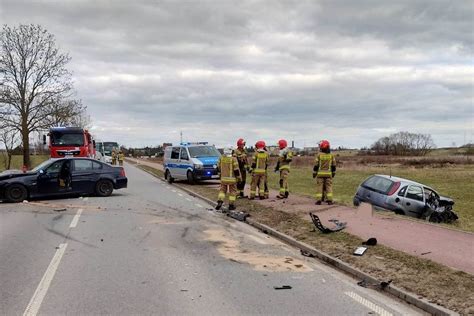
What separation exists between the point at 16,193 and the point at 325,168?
9.85 meters

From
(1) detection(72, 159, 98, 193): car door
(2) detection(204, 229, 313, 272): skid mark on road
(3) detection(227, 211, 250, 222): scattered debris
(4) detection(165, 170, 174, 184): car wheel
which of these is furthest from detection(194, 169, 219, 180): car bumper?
(2) detection(204, 229, 313, 272): skid mark on road

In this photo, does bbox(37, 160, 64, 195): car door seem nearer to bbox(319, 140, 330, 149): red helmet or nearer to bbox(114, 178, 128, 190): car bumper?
bbox(114, 178, 128, 190): car bumper

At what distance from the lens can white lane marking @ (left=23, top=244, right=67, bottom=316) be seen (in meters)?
5.16

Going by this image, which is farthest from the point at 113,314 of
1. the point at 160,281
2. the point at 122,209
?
the point at 122,209

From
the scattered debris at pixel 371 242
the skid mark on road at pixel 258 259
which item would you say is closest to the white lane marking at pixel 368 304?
the skid mark on road at pixel 258 259

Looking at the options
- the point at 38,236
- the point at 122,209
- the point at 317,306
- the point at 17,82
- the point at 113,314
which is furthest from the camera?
the point at 17,82

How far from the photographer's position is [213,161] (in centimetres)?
2423

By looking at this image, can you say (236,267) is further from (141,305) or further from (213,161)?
(213,161)

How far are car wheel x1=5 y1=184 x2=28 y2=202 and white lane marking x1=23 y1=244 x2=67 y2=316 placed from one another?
8620 millimetres

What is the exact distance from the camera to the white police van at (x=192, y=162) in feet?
78.5

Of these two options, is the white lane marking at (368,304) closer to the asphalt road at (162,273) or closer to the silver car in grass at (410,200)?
the asphalt road at (162,273)

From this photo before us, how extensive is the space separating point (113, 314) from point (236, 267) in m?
2.57

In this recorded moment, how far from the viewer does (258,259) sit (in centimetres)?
785

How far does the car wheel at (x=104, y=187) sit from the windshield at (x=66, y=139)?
8.18 meters
